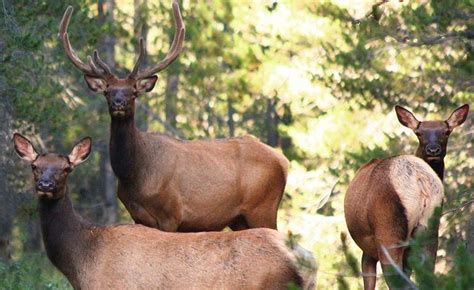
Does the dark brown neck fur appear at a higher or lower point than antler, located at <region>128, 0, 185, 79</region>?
lower

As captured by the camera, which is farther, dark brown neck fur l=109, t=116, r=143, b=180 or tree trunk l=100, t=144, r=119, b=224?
tree trunk l=100, t=144, r=119, b=224

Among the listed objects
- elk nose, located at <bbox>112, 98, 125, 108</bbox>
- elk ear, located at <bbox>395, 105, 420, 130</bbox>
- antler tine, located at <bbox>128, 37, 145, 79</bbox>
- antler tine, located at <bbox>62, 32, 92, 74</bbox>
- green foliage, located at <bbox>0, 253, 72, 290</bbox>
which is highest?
antler tine, located at <bbox>128, 37, 145, 79</bbox>

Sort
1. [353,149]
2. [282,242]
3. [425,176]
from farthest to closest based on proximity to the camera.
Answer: [353,149], [425,176], [282,242]

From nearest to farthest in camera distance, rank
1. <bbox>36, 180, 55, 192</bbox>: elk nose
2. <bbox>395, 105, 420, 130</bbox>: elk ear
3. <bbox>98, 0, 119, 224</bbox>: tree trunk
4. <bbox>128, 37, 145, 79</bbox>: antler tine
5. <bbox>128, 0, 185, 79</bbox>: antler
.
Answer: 1. <bbox>36, 180, 55, 192</bbox>: elk nose
2. <bbox>128, 37, 145, 79</bbox>: antler tine
3. <bbox>395, 105, 420, 130</bbox>: elk ear
4. <bbox>128, 0, 185, 79</bbox>: antler
5. <bbox>98, 0, 119, 224</bbox>: tree trunk

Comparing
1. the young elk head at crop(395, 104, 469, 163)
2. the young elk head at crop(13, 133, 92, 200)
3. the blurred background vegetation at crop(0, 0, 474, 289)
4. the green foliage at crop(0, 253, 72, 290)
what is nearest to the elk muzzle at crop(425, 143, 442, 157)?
the young elk head at crop(395, 104, 469, 163)

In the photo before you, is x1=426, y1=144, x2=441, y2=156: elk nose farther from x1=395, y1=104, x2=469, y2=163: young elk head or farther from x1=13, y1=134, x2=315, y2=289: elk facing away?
x1=13, y1=134, x2=315, y2=289: elk facing away

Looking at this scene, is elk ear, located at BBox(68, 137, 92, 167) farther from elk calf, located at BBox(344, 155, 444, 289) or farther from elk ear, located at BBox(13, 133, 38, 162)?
elk calf, located at BBox(344, 155, 444, 289)

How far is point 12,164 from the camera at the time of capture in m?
17.1

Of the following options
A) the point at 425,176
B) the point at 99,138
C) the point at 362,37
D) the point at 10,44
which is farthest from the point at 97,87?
the point at 99,138

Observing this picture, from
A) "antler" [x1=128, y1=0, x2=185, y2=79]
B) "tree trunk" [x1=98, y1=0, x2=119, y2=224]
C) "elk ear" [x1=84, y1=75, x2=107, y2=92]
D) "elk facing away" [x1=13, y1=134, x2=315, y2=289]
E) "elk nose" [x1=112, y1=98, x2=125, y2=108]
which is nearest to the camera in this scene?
"elk facing away" [x1=13, y1=134, x2=315, y2=289]

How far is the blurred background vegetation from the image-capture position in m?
15.6

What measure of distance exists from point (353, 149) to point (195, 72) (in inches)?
334

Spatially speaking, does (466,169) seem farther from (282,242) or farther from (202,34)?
(202,34)

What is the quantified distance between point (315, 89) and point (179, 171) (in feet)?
24.3
